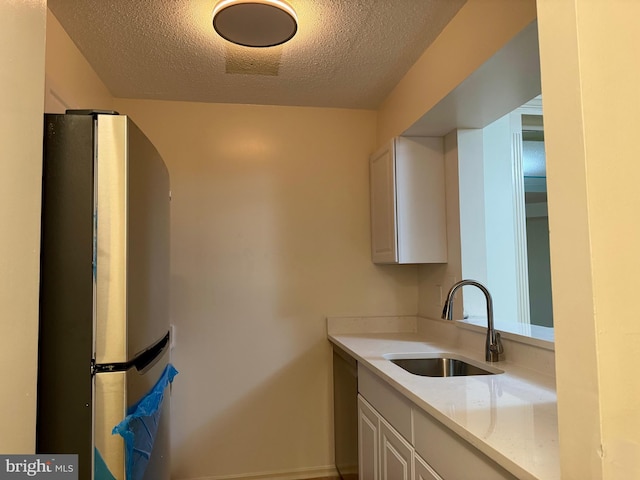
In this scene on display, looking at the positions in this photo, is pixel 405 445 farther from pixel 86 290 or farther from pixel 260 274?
pixel 260 274

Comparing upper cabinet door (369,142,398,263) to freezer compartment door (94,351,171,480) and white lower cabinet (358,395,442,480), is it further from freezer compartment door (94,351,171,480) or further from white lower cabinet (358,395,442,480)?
freezer compartment door (94,351,171,480)

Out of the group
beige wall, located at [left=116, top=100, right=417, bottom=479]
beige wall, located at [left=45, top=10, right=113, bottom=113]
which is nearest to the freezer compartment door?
beige wall, located at [left=45, top=10, right=113, bottom=113]

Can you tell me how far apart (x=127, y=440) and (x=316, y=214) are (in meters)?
1.87

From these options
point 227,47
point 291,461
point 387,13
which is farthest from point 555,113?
point 291,461

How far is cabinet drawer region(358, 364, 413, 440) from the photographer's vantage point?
1535 mm

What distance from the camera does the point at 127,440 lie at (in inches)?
46.4

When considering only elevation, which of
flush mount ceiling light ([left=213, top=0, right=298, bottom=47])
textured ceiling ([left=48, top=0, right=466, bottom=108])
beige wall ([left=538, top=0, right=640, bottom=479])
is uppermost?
textured ceiling ([left=48, top=0, right=466, bottom=108])

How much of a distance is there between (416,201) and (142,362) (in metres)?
1.67

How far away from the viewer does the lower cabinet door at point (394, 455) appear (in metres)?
1.50

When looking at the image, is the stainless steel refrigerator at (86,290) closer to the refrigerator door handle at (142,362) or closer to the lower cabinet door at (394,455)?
the refrigerator door handle at (142,362)

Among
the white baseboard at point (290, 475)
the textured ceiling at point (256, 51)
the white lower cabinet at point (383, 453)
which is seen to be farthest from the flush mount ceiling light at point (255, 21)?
the white baseboard at point (290, 475)

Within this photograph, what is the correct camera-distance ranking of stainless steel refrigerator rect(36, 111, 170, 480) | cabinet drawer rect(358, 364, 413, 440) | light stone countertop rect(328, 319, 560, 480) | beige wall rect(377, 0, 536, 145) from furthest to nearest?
cabinet drawer rect(358, 364, 413, 440) < beige wall rect(377, 0, 536, 145) < stainless steel refrigerator rect(36, 111, 170, 480) < light stone countertop rect(328, 319, 560, 480)

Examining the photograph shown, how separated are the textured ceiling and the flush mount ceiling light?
0.09 metres

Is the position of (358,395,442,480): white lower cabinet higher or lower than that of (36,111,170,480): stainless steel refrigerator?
lower
